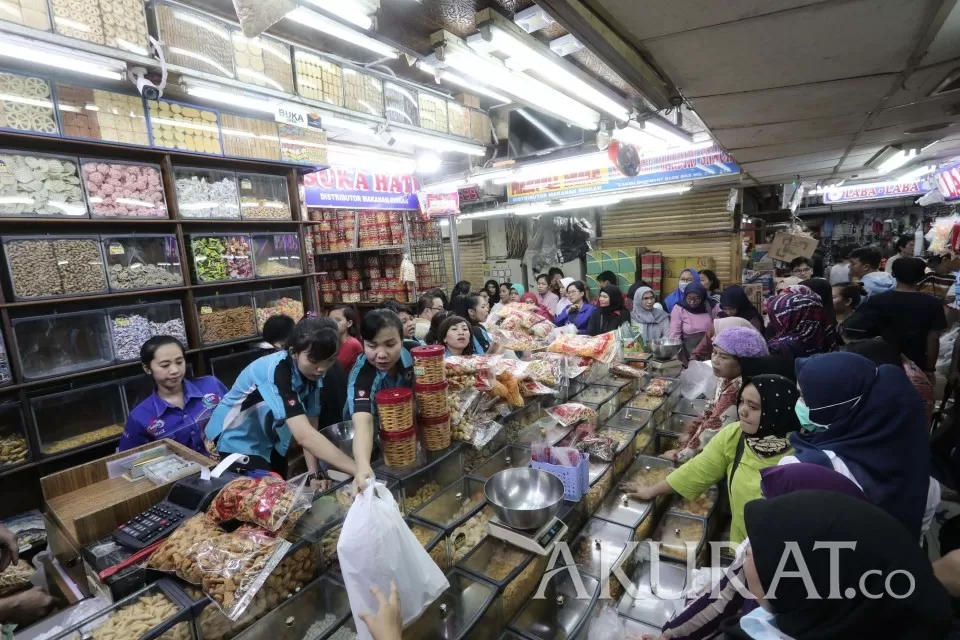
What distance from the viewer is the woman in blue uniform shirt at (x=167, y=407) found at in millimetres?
2617

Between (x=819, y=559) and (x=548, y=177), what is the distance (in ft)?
26.5

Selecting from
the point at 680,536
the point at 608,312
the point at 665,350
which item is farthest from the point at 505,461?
the point at 608,312

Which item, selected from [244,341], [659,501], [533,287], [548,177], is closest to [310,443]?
[659,501]

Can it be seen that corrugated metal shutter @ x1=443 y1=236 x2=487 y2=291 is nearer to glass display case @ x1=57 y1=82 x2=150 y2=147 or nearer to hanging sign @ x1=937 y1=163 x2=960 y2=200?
glass display case @ x1=57 y1=82 x2=150 y2=147

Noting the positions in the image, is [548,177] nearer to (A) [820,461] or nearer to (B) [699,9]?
(B) [699,9]

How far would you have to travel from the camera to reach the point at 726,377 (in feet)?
8.75

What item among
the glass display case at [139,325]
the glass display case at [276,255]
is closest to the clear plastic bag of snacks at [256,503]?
the glass display case at [139,325]

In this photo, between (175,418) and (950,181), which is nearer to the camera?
(175,418)

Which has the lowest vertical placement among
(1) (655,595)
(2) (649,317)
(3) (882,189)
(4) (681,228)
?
(1) (655,595)

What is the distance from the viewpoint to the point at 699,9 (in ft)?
5.46

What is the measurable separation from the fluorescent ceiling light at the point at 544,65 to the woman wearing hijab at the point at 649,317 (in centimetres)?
321

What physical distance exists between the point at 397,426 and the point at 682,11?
206 centimetres

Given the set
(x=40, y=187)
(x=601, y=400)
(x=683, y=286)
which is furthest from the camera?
(x=683, y=286)

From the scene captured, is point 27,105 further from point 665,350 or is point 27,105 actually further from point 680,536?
point 665,350
